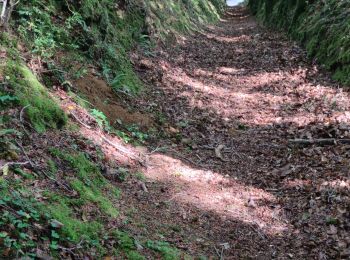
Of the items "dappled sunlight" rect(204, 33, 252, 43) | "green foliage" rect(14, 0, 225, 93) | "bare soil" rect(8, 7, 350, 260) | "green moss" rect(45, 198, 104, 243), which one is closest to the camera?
"green moss" rect(45, 198, 104, 243)

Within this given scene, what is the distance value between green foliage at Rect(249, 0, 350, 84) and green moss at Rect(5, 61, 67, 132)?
6.88 meters

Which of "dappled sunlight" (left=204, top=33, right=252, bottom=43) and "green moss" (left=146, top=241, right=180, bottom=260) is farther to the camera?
"dappled sunlight" (left=204, top=33, right=252, bottom=43)

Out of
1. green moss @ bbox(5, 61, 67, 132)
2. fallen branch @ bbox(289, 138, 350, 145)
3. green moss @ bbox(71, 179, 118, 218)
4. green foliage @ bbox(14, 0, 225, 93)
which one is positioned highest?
green foliage @ bbox(14, 0, 225, 93)

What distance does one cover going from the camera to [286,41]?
1491cm

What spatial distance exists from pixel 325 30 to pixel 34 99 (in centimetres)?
935

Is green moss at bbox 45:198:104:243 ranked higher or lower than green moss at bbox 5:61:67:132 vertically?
lower

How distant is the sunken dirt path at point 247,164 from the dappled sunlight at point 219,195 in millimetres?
17

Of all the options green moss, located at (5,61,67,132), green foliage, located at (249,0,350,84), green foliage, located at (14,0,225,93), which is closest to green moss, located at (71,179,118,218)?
green moss, located at (5,61,67,132)

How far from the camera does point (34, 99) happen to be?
16.7ft

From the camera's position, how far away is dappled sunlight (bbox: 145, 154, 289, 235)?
17.3 ft

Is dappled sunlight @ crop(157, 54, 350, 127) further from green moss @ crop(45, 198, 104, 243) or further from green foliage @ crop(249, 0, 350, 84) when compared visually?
green moss @ crop(45, 198, 104, 243)

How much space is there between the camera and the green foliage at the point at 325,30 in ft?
31.4

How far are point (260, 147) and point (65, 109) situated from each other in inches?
152

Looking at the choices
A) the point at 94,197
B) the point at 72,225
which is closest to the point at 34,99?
the point at 94,197
